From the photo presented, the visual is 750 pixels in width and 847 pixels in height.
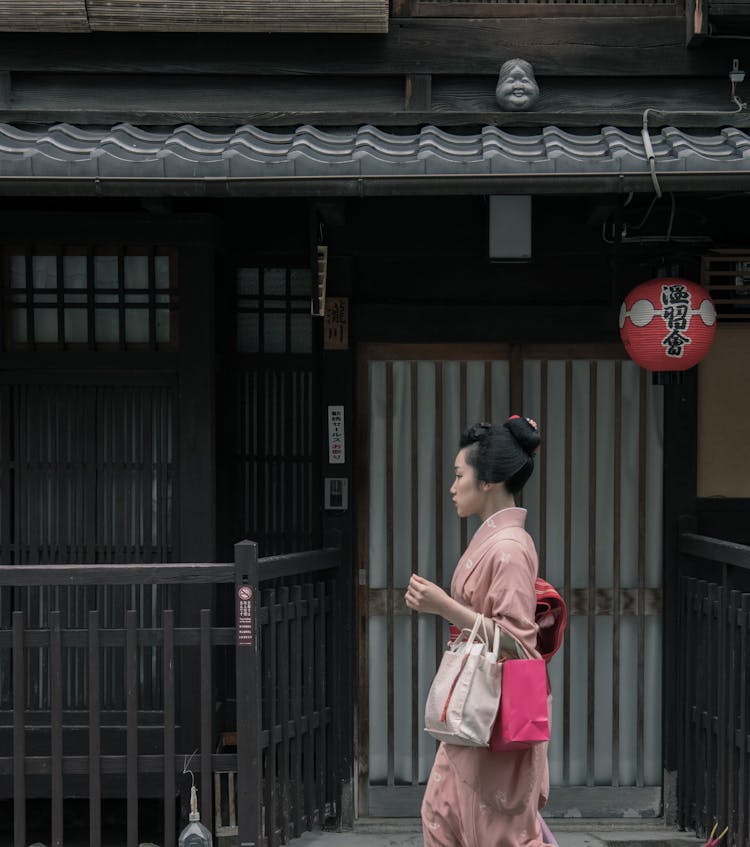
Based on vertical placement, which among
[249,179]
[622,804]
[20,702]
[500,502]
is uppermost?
[249,179]

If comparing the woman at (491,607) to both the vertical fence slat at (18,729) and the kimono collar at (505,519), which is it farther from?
the vertical fence slat at (18,729)

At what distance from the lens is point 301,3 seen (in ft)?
21.3

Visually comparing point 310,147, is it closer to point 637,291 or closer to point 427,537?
point 637,291

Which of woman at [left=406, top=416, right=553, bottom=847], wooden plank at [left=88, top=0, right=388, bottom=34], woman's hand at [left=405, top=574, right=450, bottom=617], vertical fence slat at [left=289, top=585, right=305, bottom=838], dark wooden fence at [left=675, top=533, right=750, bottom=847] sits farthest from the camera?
wooden plank at [left=88, top=0, right=388, bottom=34]

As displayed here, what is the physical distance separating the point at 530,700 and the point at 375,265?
3.48m

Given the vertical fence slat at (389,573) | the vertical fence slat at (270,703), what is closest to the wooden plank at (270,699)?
the vertical fence slat at (270,703)

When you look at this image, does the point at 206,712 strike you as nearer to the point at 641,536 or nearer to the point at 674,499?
the point at 641,536

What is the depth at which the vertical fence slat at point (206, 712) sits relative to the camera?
562 cm

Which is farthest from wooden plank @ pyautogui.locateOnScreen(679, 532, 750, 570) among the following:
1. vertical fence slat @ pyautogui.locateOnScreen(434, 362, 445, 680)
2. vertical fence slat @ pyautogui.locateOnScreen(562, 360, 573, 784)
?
vertical fence slat @ pyautogui.locateOnScreen(434, 362, 445, 680)

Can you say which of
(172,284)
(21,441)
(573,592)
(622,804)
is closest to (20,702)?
(21,441)

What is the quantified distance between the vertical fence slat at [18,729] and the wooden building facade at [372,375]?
675 millimetres

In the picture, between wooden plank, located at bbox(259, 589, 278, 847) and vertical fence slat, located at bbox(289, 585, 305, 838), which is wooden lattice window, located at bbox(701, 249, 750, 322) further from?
wooden plank, located at bbox(259, 589, 278, 847)

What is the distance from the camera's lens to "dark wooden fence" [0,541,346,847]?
562 centimetres

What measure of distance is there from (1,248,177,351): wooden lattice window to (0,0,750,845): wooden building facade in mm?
20
